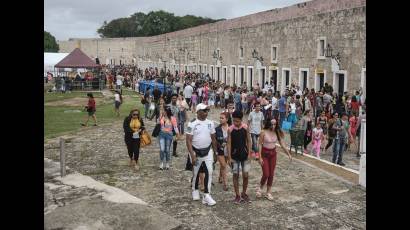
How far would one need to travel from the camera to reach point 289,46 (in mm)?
24797

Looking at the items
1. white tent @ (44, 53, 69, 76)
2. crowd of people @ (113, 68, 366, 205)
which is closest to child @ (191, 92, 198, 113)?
crowd of people @ (113, 68, 366, 205)

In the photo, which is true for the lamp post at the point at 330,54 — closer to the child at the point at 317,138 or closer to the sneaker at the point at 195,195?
the child at the point at 317,138

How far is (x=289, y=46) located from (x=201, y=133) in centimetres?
1825

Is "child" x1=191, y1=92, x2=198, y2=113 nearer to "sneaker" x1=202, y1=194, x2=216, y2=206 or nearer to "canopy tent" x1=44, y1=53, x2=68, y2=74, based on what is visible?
"sneaker" x1=202, y1=194, x2=216, y2=206

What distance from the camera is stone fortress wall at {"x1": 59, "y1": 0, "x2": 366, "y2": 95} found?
1977cm

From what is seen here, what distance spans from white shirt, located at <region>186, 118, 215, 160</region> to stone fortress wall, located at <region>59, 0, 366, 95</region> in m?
12.6

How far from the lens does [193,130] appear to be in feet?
24.8

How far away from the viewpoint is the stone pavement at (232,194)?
6934 mm

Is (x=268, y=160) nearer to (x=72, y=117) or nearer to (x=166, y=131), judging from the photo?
(x=166, y=131)

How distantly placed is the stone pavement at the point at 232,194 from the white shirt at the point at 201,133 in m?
1.00

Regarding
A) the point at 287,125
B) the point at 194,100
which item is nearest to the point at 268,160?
the point at 287,125
